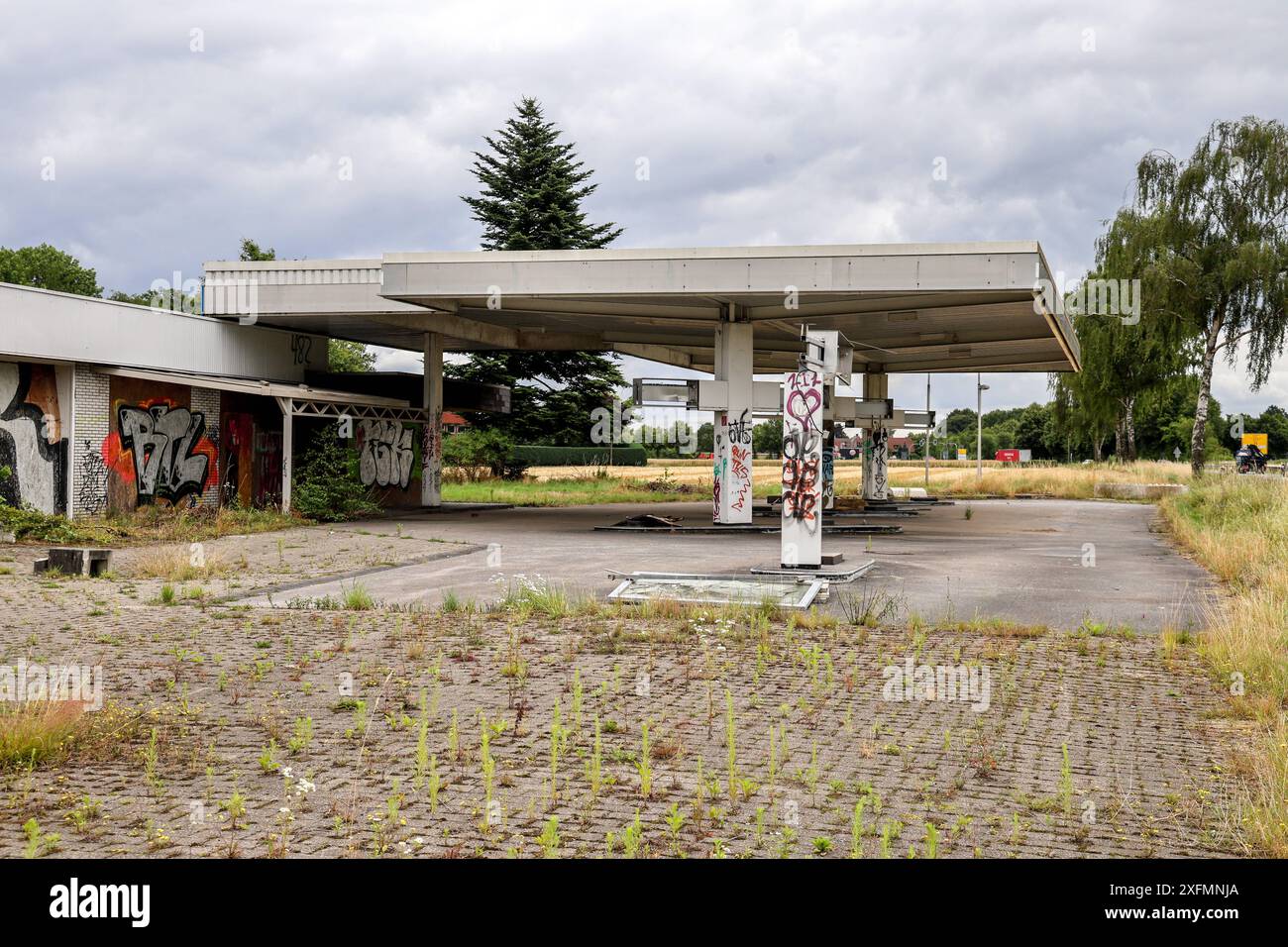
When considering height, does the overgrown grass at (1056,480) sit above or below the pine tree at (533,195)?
below

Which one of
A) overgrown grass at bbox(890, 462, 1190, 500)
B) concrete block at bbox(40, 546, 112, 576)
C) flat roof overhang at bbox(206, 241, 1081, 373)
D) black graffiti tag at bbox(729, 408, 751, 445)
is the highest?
flat roof overhang at bbox(206, 241, 1081, 373)

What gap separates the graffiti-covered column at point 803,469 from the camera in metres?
16.6

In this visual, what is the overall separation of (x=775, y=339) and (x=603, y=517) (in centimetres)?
788

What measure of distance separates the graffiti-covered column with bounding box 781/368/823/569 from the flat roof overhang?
20.2 feet

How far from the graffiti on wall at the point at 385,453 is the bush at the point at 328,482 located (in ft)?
11.4

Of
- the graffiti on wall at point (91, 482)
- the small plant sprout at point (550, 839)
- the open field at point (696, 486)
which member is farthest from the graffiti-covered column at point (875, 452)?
the small plant sprout at point (550, 839)

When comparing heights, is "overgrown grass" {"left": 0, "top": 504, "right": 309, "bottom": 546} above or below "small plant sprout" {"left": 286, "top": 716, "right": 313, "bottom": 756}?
above

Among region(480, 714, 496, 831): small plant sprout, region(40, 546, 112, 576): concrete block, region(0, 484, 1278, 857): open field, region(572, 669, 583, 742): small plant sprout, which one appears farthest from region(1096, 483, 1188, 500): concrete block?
region(480, 714, 496, 831): small plant sprout

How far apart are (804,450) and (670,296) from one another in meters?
8.08

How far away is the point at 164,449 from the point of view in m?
25.7

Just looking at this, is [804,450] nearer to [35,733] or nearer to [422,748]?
[422,748]

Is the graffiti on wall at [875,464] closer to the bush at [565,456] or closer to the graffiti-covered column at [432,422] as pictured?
the graffiti-covered column at [432,422]

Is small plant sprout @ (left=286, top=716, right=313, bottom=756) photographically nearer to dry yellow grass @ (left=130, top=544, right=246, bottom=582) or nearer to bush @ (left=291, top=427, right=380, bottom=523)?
dry yellow grass @ (left=130, top=544, right=246, bottom=582)

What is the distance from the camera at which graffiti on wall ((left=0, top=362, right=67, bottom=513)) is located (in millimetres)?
22062
